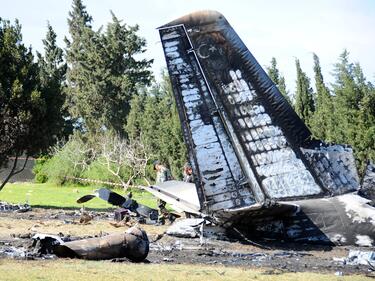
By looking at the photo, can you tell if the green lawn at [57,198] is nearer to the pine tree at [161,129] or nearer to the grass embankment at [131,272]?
the pine tree at [161,129]

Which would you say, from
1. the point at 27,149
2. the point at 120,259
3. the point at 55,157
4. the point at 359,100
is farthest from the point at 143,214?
the point at 55,157

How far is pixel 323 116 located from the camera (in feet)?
101

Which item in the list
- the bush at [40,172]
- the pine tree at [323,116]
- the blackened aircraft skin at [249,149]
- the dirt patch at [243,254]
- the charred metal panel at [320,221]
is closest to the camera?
the dirt patch at [243,254]

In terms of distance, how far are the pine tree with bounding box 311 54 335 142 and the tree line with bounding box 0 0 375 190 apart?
0.20 ft

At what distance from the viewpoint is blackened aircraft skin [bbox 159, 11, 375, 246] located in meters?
9.12

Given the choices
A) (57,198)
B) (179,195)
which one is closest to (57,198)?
(57,198)

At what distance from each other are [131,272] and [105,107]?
50079 mm

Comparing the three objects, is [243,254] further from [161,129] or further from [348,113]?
[161,129]

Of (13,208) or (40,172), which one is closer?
(13,208)

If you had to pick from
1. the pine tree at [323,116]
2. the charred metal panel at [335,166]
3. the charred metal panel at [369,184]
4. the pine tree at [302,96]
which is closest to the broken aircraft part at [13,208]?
the charred metal panel at [335,166]

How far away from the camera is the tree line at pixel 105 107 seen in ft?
79.3

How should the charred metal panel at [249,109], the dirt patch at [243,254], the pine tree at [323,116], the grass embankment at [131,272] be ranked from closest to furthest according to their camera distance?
the grass embankment at [131,272] → the dirt patch at [243,254] → the charred metal panel at [249,109] → the pine tree at [323,116]

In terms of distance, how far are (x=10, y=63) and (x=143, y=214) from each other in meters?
12.2

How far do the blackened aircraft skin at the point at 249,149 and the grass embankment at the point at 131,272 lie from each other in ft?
4.22
